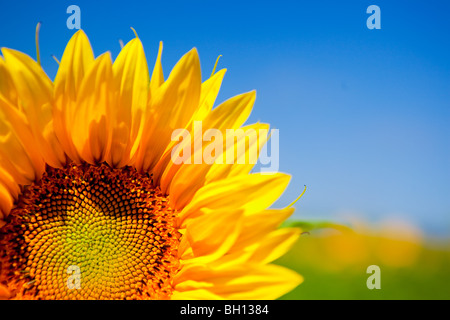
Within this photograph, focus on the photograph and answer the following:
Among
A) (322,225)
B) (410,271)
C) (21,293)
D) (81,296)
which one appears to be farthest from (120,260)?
(410,271)

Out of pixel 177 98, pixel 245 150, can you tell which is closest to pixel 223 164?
pixel 245 150

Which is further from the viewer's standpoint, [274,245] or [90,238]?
[90,238]

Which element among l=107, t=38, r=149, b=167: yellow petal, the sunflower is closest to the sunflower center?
the sunflower

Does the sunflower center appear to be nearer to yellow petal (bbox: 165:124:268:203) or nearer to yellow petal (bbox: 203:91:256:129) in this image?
yellow petal (bbox: 165:124:268:203)

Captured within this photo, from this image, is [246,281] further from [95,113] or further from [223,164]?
[95,113]

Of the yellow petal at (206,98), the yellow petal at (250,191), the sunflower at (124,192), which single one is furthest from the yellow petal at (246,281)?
the yellow petal at (206,98)

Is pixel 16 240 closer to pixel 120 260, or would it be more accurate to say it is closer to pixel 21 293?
pixel 21 293

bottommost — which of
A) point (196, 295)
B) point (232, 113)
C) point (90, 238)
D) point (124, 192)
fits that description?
point (196, 295)

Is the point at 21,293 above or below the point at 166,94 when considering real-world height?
below
